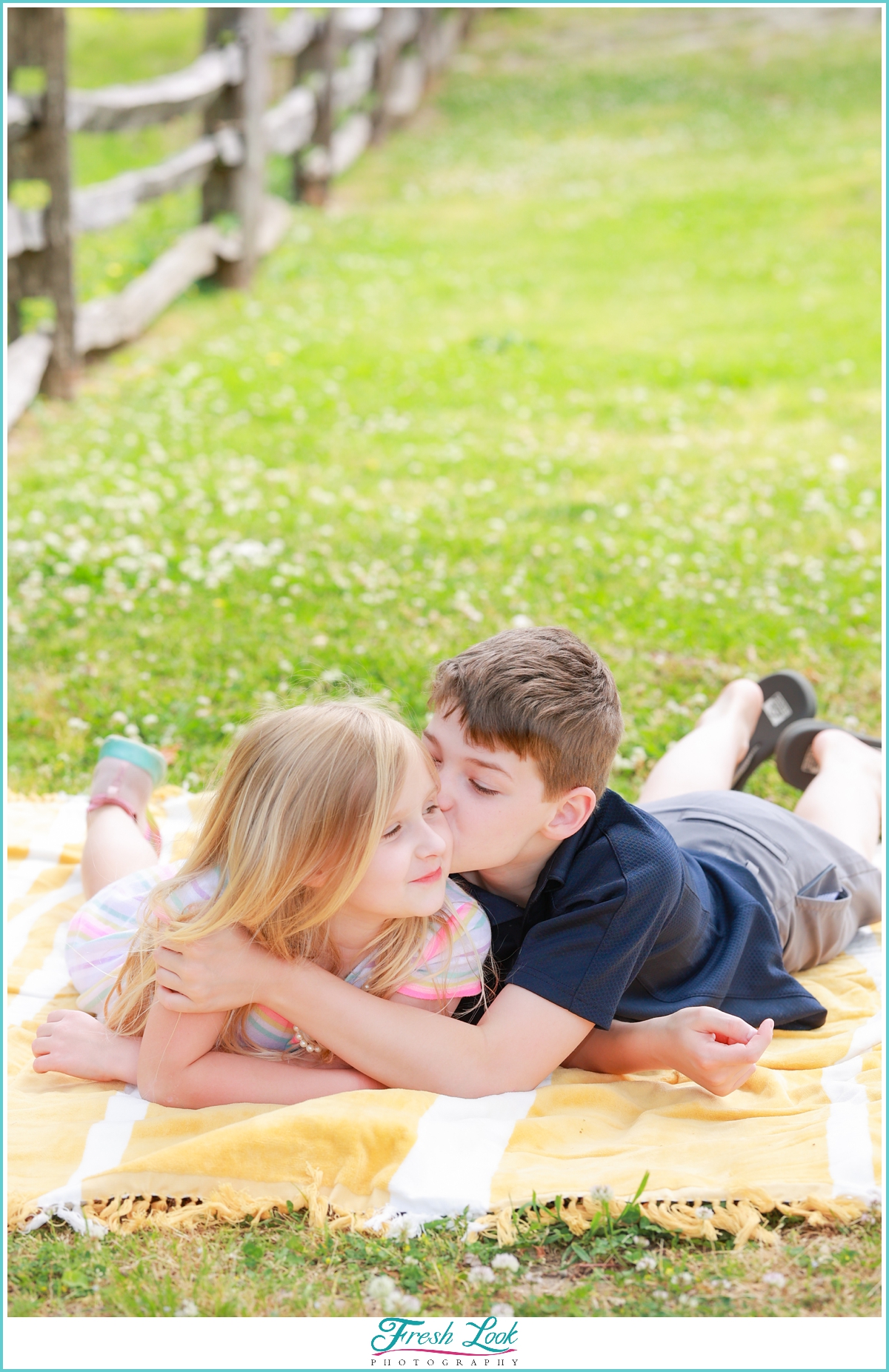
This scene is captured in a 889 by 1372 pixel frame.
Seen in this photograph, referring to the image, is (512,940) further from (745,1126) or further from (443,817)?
(745,1126)

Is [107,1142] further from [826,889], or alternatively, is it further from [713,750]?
[713,750]

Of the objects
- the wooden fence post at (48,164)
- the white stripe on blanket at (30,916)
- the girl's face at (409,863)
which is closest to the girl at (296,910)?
the girl's face at (409,863)

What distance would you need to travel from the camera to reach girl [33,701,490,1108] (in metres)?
2.33

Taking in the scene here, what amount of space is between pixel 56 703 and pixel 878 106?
1589cm

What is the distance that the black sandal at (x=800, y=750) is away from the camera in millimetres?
3834

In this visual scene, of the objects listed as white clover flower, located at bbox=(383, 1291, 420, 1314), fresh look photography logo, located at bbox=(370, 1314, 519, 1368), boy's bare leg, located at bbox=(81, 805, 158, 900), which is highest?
boy's bare leg, located at bbox=(81, 805, 158, 900)

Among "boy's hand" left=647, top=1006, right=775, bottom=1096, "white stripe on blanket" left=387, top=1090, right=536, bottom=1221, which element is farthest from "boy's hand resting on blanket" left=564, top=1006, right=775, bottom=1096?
"white stripe on blanket" left=387, top=1090, right=536, bottom=1221

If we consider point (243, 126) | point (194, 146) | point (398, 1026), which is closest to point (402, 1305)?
point (398, 1026)

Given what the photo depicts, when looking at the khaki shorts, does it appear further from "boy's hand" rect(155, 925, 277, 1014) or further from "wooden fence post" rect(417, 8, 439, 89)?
"wooden fence post" rect(417, 8, 439, 89)

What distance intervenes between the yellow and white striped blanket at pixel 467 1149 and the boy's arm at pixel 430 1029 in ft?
0.20

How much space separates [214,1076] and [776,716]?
7.45 feet

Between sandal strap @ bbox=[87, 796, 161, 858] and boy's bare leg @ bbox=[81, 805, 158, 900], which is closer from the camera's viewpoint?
boy's bare leg @ bbox=[81, 805, 158, 900]

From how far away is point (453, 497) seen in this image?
6.36 metres

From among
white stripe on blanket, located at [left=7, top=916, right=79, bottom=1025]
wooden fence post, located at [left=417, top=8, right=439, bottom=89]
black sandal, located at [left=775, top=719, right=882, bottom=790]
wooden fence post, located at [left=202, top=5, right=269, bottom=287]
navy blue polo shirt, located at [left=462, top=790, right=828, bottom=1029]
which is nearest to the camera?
navy blue polo shirt, located at [left=462, top=790, right=828, bottom=1029]
